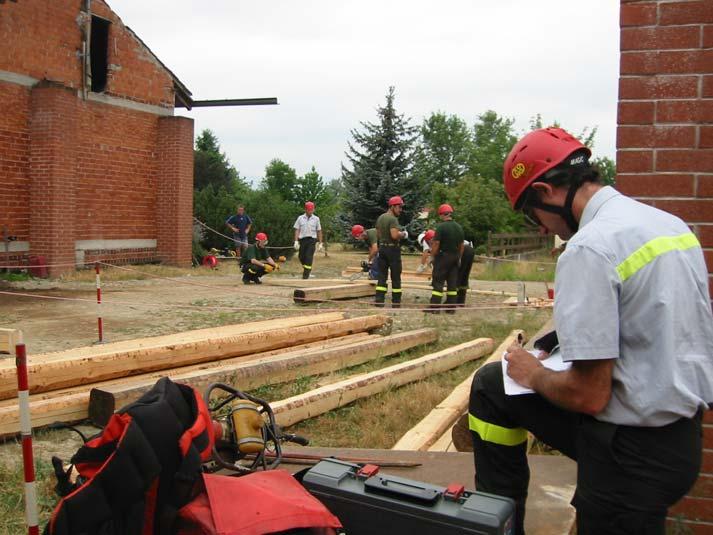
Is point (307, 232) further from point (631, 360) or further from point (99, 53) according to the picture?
point (631, 360)

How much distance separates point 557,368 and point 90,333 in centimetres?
780

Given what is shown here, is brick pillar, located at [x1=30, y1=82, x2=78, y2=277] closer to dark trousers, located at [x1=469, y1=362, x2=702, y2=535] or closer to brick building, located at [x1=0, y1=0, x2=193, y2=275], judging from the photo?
brick building, located at [x1=0, y1=0, x2=193, y2=275]

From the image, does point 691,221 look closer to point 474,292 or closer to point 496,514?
point 496,514

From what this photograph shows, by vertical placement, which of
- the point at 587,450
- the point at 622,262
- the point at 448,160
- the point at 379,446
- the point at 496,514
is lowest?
the point at 379,446

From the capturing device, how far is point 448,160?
7988cm

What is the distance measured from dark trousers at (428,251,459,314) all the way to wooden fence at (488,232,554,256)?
13634 mm

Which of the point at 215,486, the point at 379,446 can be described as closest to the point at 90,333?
the point at 379,446

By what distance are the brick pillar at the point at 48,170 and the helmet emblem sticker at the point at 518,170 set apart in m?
14.6

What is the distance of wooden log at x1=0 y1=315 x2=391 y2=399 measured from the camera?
16.7ft

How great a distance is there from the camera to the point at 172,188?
61.5 feet

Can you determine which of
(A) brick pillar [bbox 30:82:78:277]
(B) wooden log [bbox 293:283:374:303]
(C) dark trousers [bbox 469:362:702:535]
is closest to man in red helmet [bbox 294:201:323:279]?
(B) wooden log [bbox 293:283:374:303]

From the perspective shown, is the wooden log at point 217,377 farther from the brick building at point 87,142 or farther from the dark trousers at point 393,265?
the brick building at point 87,142

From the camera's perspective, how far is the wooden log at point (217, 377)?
4.86m

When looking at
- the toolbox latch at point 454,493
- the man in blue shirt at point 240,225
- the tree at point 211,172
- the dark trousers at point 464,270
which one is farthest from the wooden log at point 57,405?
the tree at point 211,172
